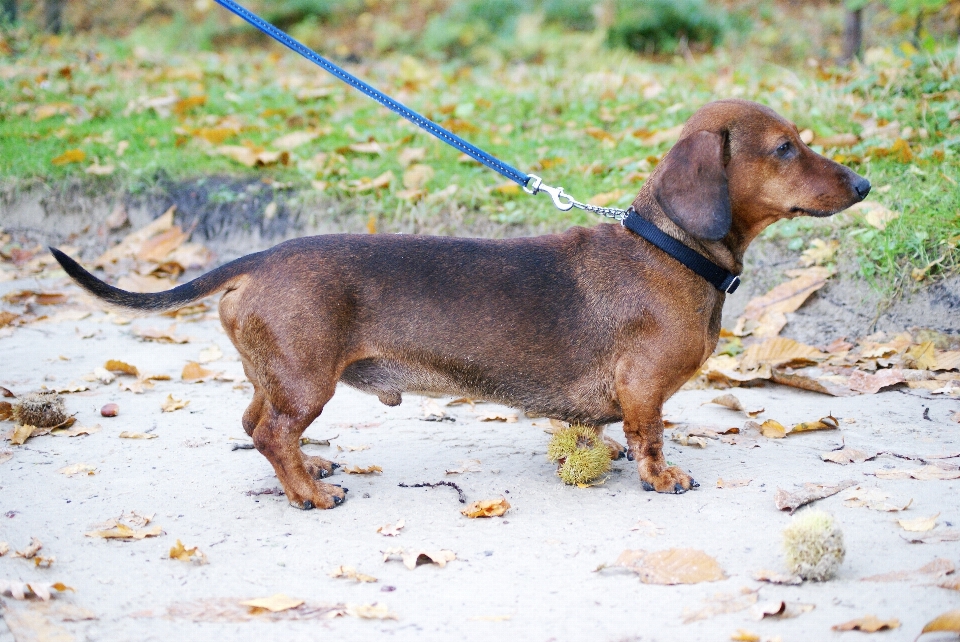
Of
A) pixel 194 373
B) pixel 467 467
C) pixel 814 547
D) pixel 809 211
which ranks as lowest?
pixel 194 373

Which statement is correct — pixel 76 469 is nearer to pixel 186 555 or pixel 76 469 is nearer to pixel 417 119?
pixel 186 555

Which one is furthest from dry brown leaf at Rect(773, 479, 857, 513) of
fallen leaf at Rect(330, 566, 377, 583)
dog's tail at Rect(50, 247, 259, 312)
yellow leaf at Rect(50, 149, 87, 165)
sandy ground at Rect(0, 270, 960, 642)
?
yellow leaf at Rect(50, 149, 87, 165)

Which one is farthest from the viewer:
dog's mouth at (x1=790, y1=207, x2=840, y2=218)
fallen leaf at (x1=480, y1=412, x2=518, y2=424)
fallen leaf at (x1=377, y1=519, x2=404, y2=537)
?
fallen leaf at (x1=480, y1=412, x2=518, y2=424)

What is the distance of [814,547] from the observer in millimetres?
2811

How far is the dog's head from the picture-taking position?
369 centimetres

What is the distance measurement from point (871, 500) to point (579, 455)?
1108mm

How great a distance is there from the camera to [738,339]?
222 inches

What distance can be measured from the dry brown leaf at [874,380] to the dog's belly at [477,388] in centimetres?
157

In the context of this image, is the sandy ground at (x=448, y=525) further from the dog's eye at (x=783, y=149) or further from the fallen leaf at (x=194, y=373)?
the dog's eye at (x=783, y=149)

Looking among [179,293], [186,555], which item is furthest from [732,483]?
[179,293]

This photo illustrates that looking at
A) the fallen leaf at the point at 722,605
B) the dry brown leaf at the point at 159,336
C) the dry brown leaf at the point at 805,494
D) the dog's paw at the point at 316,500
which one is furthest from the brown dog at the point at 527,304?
the dry brown leaf at the point at 159,336

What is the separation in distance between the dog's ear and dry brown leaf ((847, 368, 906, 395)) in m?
1.68

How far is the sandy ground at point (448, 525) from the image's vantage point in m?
2.78

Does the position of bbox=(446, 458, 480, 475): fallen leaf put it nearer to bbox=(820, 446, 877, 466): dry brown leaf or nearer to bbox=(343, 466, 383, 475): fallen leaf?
bbox=(343, 466, 383, 475): fallen leaf
